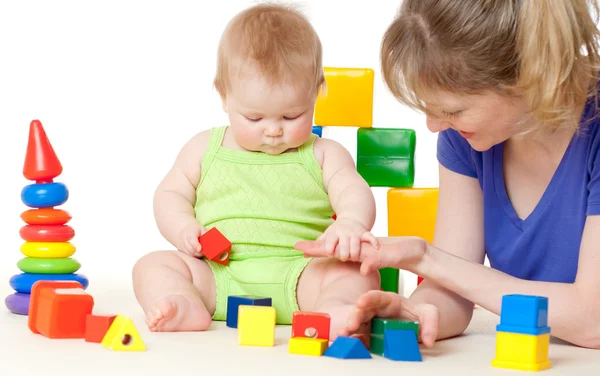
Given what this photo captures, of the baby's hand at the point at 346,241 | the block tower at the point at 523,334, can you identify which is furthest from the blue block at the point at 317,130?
the block tower at the point at 523,334

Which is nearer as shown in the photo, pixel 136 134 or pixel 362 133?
pixel 362 133

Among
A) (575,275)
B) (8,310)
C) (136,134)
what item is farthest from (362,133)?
(136,134)

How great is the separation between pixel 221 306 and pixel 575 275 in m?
0.61

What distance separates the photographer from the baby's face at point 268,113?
65.4 inches

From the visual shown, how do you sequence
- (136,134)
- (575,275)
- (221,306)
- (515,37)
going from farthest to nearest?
(136,134) → (221,306) → (575,275) → (515,37)

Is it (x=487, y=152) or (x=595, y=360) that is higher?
(x=487, y=152)

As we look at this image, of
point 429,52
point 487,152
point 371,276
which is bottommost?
point 371,276

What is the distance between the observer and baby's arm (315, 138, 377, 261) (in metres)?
1.46

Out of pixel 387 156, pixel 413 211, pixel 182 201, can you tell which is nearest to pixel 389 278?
pixel 413 211

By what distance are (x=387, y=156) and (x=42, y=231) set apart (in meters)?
0.73

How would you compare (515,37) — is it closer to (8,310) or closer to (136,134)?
(8,310)

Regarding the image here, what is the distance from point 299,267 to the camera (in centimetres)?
168

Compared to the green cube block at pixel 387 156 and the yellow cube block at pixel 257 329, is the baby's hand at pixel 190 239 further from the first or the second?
the green cube block at pixel 387 156

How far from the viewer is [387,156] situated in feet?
6.51
